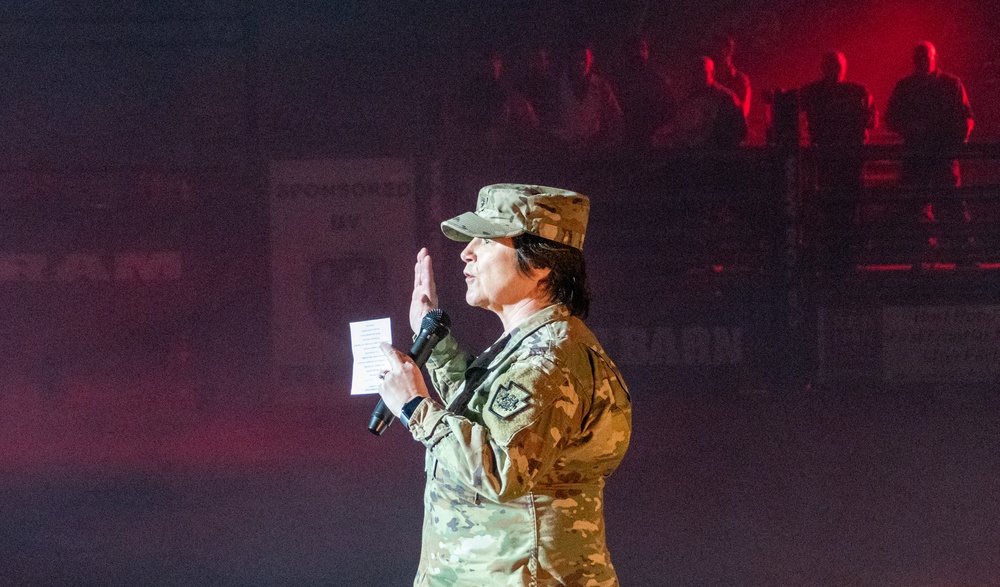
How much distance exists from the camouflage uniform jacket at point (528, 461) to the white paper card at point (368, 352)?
0.58 feet

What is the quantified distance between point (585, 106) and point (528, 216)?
2.23 m

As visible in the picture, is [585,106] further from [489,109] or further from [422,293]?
[422,293]

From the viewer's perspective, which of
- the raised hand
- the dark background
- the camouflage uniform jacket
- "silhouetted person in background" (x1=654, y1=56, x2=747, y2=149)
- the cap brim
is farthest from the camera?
"silhouetted person in background" (x1=654, y1=56, x2=747, y2=149)

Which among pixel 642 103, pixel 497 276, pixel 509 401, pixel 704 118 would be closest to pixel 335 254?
pixel 642 103

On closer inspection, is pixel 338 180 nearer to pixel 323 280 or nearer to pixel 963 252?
pixel 323 280

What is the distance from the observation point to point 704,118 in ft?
12.3

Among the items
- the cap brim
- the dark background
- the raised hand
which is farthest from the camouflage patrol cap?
the dark background

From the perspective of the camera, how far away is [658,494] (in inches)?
147

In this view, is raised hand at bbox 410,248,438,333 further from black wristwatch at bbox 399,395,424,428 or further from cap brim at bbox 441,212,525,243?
black wristwatch at bbox 399,395,424,428

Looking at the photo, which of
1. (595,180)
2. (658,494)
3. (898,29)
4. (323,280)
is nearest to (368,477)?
(323,280)

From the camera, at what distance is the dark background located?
142 inches

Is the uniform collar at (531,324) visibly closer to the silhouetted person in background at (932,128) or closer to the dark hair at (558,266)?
the dark hair at (558,266)

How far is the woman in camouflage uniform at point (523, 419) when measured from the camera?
144 centimetres

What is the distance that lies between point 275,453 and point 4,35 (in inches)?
81.5
